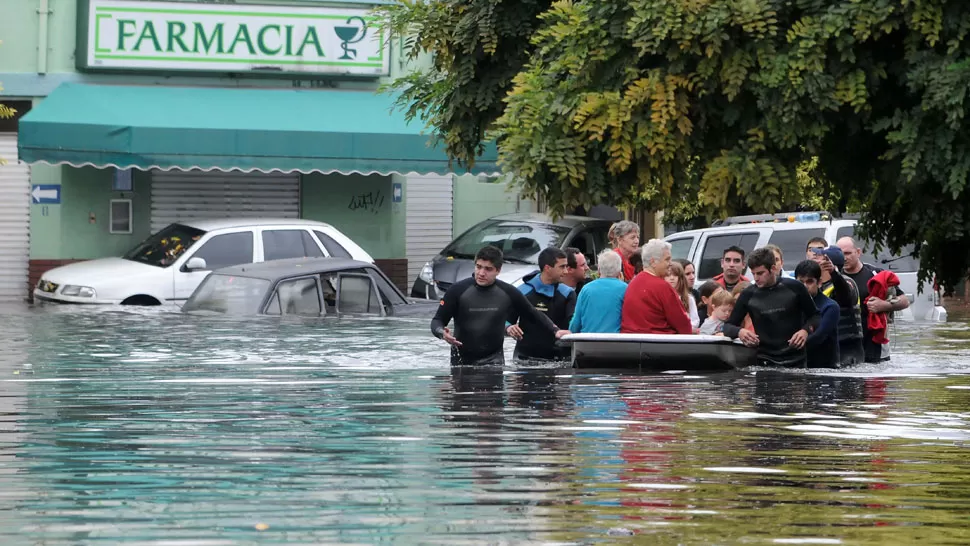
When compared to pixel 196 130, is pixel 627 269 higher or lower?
lower

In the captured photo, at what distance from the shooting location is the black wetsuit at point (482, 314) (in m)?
13.8

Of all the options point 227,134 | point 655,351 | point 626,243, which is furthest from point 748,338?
point 227,134

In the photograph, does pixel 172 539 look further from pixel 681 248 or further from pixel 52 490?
pixel 681 248

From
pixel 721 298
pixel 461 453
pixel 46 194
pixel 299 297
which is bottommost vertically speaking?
pixel 461 453

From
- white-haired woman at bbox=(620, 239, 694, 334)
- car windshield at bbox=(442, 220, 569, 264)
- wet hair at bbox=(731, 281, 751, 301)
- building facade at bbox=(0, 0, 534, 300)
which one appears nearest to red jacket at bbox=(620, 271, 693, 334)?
white-haired woman at bbox=(620, 239, 694, 334)

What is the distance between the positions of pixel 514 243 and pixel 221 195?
5.90 metres

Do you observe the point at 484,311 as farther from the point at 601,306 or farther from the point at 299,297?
the point at 299,297

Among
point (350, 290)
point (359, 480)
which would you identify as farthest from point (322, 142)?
point (359, 480)

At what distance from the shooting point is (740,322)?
14.3 meters

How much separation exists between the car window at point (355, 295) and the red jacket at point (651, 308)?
5670mm

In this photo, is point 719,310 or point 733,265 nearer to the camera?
point 719,310

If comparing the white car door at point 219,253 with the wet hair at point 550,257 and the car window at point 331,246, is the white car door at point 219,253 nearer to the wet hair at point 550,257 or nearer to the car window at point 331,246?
the car window at point 331,246

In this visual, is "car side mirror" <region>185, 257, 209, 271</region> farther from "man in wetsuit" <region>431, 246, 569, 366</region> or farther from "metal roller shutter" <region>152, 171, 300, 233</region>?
"man in wetsuit" <region>431, 246, 569, 366</region>

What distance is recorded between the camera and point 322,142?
2711 centimetres
